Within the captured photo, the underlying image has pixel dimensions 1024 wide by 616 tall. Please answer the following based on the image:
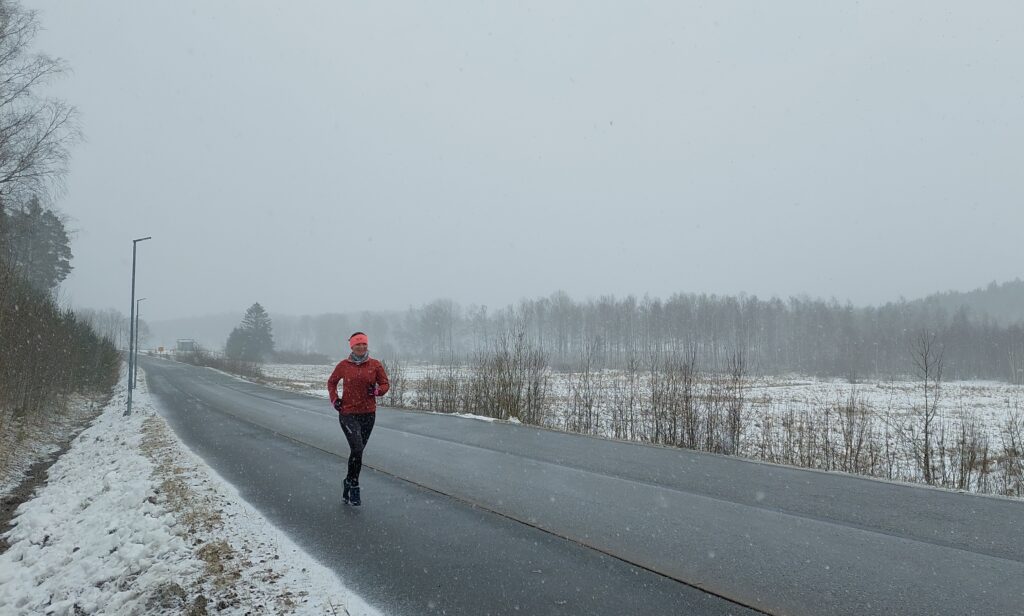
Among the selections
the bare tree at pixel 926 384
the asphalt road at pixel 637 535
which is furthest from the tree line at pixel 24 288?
the bare tree at pixel 926 384

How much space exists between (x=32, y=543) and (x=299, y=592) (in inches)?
174

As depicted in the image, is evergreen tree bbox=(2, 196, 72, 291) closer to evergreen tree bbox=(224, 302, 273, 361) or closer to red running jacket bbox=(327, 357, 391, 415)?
red running jacket bbox=(327, 357, 391, 415)

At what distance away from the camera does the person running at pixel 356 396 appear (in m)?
6.79

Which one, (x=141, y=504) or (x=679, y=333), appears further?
(x=679, y=333)

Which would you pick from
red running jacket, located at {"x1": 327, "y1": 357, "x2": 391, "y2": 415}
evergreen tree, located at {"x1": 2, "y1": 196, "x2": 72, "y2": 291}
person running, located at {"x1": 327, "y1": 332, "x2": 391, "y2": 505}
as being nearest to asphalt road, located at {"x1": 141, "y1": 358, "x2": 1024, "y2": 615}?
person running, located at {"x1": 327, "y1": 332, "x2": 391, "y2": 505}

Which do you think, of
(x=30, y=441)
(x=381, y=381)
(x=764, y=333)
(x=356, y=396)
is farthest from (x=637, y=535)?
(x=764, y=333)

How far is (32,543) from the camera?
6.21 meters

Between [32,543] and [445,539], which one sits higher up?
[445,539]

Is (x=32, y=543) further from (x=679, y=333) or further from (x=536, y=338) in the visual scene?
(x=536, y=338)

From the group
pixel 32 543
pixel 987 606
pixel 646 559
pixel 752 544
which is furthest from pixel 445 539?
pixel 32 543

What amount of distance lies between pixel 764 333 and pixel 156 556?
354 feet

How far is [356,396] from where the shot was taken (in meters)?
6.82

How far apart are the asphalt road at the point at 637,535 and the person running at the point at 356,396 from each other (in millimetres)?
537

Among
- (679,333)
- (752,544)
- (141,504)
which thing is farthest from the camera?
(679,333)
